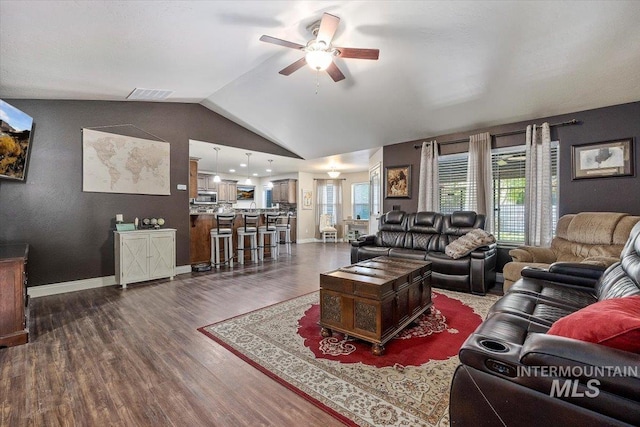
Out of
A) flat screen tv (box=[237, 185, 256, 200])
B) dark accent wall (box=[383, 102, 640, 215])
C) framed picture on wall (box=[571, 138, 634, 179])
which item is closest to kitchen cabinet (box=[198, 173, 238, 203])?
flat screen tv (box=[237, 185, 256, 200])

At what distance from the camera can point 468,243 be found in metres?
3.89

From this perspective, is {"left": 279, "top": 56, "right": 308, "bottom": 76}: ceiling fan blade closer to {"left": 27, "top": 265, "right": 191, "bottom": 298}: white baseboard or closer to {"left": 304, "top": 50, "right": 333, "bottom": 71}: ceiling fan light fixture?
{"left": 304, "top": 50, "right": 333, "bottom": 71}: ceiling fan light fixture

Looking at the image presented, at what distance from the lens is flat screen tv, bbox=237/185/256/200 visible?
10.9 meters

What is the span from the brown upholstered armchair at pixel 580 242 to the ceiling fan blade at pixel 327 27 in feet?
10.6

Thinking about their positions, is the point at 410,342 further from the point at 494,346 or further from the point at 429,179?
the point at 429,179

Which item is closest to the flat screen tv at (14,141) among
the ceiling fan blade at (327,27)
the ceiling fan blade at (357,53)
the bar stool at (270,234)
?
the ceiling fan blade at (327,27)

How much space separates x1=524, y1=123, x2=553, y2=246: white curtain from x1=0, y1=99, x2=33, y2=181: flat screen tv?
22.0ft

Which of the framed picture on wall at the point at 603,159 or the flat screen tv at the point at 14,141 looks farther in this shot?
the framed picture on wall at the point at 603,159

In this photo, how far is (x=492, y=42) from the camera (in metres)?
3.05

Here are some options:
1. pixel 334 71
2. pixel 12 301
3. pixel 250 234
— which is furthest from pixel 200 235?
pixel 334 71

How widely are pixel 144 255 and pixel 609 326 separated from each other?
5.07 meters

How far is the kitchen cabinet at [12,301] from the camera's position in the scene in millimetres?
2367

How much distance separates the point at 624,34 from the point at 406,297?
330 cm

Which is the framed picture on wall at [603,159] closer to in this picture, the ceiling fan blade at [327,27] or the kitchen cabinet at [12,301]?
the ceiling fan blade at [327,27]
